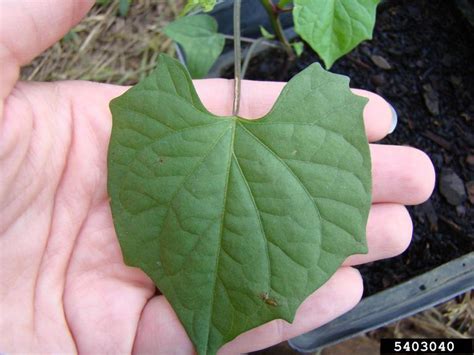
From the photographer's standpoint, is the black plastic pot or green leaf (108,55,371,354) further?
the black plastic pot

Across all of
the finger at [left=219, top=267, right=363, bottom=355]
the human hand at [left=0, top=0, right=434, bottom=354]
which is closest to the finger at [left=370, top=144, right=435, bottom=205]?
the human hand at [left=0, top=0, right=434, bottom=354]

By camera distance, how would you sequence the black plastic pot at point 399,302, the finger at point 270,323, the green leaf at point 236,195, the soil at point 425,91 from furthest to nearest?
the soil at point 425,91 < the black plastic pot at point 399,302 < the finger at point 270,323 < the green leaf at point 236,195

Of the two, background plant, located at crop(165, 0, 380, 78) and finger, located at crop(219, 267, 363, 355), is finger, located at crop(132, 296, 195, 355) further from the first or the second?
background plant, located at crop(165, 0, 380, 78)

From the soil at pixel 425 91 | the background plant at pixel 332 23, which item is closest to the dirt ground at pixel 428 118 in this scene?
the soil at pixel 425 91

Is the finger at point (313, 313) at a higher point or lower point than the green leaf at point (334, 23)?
lower

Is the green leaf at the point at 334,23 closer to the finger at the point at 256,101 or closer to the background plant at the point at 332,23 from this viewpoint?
the background plant at the point at 332,23

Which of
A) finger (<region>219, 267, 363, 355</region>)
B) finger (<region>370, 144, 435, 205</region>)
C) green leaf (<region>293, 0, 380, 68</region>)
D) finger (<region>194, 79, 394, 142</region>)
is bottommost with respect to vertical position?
finger (<region>219, 267, 363, 355</region>)
